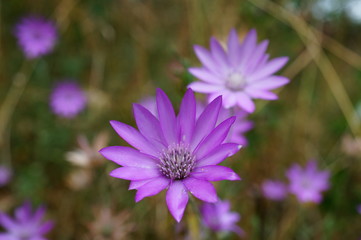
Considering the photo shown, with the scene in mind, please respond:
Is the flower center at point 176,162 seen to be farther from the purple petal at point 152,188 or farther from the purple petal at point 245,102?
the purple petal at point 245,102

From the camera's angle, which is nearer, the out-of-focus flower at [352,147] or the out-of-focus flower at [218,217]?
the out-of-focus flower at [218,217]

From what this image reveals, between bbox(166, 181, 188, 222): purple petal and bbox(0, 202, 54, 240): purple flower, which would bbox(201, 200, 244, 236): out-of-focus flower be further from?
bbox(0, 202, 54, 240): purple flower

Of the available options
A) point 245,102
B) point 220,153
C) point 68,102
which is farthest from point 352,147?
point 68,102

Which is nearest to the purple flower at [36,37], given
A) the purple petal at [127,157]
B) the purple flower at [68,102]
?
the purple flower at [68,102]

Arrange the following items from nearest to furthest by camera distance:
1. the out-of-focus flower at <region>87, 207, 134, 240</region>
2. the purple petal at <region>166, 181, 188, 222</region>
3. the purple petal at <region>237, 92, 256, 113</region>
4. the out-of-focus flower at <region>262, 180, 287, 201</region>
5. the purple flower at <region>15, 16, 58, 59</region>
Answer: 1. the purple petal at <region>166, 181, 188, 222</region>
2. the purple petal at <region>237, 92, 256, 113</region>
3. the out-of-focus flower at <region>87, 207, 134, 240</region>
4. the out-of-focus flower at <region>262, 180, 287, 201</region>
5. the purple flower at <region>15, 16, 58, 59</region>

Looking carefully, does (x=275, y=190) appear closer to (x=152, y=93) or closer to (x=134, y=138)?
(x=152, y=93)

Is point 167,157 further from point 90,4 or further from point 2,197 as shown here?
point 90,4

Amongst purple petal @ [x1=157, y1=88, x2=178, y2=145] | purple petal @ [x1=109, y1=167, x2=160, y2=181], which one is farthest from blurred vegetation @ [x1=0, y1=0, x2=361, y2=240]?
purple petal @ [x1=109, y1=167, x2=160, y2=181]
